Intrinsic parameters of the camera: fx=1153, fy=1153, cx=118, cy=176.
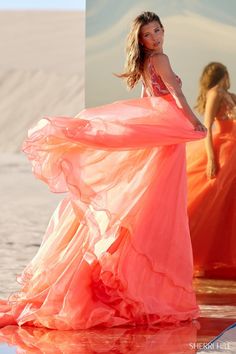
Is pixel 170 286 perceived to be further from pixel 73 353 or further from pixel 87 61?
pixel 87 61

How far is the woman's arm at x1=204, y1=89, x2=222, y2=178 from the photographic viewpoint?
19.9 feet

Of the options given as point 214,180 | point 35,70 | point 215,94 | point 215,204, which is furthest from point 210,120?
point 35,70

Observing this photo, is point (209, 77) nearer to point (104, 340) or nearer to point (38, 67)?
point (104, 340)

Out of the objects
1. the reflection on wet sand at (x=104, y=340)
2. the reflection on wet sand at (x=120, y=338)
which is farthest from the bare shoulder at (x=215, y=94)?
the reflection on wet sand at (x=104, y=340)

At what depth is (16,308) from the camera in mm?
4832

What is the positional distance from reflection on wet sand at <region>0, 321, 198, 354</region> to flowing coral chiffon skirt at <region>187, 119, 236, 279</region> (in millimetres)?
1343

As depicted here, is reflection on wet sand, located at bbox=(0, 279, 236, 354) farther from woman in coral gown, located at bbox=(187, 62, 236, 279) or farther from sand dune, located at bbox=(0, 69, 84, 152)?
sand dune, located at bbox=(0, 69, 84, 152)

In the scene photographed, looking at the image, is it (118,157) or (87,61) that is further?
(87,61)

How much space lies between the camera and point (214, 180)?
20.0 ft

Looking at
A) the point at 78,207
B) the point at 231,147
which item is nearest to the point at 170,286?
the point at 78,207

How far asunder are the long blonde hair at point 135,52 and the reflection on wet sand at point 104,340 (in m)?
1.10

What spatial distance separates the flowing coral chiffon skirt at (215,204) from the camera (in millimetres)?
6070

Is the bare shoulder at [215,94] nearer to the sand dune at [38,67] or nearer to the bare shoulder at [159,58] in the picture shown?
the bare shoulder at [159,58]

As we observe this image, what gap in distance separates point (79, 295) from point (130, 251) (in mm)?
286
